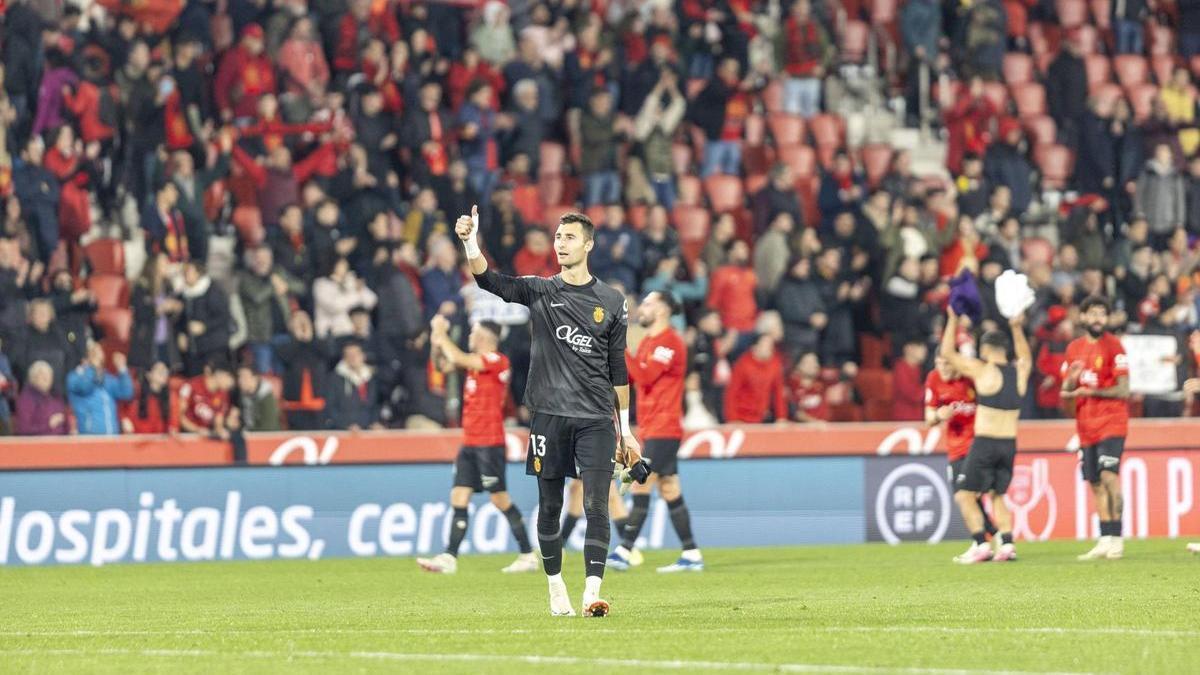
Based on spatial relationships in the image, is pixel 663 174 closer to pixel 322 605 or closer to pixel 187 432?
pixel 187 432

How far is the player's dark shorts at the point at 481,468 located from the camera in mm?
18328

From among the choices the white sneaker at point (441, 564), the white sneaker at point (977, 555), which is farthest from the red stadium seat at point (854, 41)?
the white sneaker at point (441, 564)

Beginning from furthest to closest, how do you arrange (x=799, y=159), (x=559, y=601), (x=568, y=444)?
(x=799, y=159)
(x=559, y=601)
(x=568, y=444)

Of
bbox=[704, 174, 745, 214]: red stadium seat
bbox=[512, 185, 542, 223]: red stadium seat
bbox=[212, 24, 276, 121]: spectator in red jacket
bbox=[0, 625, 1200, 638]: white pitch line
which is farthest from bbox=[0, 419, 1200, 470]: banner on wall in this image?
bbox=[0, 625, 1200, 638]: white pitch line

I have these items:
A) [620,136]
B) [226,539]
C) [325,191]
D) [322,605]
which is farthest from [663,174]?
[322,605]

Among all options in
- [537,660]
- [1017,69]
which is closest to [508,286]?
[537,660]

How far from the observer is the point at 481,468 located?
18.4 metres

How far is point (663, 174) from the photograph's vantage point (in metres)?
26.3

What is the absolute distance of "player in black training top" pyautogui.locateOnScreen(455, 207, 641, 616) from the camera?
11867 mm

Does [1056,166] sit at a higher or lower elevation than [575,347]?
higher

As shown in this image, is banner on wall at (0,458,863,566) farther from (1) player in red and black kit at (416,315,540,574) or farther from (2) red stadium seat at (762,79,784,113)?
(2) red stadium seat at (762,79,784,113)

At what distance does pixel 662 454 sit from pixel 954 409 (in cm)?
337

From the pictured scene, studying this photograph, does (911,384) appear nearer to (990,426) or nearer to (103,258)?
(990,426)

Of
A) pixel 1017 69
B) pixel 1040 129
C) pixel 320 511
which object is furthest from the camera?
pixel 1017 69
